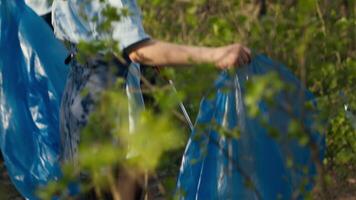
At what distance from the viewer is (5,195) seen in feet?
17.5

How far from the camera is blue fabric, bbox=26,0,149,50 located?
313cm

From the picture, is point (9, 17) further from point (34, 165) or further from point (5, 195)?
point (5, 195)

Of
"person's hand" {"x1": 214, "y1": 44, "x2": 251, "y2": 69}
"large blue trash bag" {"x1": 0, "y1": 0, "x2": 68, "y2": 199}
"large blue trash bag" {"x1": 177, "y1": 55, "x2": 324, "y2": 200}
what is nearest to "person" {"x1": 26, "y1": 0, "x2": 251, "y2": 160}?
"person's hand" {"x1": 214, "y1": 44, "x2": 251, "y2": 69}

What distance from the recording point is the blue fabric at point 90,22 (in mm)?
3127

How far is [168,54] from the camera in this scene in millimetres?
3078

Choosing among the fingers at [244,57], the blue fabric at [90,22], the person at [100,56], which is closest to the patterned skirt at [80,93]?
the person at [100,56]

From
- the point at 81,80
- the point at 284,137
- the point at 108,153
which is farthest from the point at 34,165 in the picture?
the point at 108,153

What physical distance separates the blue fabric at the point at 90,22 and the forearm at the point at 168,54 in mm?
39

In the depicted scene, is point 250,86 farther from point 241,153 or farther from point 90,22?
point 241,153

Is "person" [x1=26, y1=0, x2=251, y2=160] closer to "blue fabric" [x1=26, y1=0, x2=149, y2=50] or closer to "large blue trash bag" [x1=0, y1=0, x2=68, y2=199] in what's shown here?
"blue fabric" [x1=26, y1=0, x2=149, y2=50]

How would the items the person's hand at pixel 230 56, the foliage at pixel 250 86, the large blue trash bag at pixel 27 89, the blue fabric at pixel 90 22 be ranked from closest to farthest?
the foliage at pixel 250 86
the person's hand at pixel 230 56
the blue fabric at pixel 90 22
the large blue trash bag at pixel 27 89

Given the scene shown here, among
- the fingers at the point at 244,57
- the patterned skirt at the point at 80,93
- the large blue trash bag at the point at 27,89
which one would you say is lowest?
the large blue trash bag at the point at 27,89

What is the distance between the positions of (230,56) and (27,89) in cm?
143

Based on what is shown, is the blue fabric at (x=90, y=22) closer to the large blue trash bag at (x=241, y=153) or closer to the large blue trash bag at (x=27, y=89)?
the large blue trash bag at (x=241, y=153)
